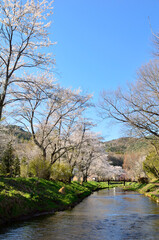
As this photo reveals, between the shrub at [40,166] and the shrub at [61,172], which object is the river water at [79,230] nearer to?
the shrub at [40,166]

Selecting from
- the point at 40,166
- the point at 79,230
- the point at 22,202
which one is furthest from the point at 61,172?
the point at 79,230

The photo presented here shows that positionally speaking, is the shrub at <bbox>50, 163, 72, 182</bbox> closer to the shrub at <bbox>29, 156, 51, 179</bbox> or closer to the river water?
the shrub at <bbox>29, 156, 51, 179</bbox>

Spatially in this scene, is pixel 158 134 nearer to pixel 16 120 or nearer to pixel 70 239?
pixel 70 239

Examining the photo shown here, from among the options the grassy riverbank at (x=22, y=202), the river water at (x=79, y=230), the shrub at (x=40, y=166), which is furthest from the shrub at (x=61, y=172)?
the river water at (x=79, y=230)

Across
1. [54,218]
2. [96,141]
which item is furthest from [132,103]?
[96,141]

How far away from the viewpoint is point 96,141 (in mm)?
51344

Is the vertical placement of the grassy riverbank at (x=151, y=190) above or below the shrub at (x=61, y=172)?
below

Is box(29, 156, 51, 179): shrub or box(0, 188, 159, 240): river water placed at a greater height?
box(29, 156, 51, 179): shrub

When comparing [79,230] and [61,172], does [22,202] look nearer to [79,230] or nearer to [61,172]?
[79,230]

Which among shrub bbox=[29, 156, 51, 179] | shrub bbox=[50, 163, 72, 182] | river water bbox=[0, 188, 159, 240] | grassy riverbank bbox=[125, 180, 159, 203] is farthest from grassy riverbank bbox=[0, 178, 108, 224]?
grassy riverbank bbox=[125, 180, 159, 203]

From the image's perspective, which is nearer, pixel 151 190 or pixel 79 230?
pixel 79 230

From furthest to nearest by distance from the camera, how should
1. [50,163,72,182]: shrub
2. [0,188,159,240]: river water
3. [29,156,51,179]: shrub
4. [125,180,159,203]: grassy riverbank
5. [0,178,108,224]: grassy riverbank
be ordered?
[50,163,72,182]: shrub, [125,180,159,203]: grassy riverbank, [29,156,51,179]: shrub, [0,178,108,224]: grassy riverbank, [0,188,159,240]: river water

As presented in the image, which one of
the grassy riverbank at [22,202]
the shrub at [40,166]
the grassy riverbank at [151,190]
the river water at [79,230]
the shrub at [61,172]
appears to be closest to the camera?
the river water at [79,230]

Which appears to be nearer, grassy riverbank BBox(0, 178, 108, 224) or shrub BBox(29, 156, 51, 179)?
grassy riverbank BBox(0, 178, 108, 224)
